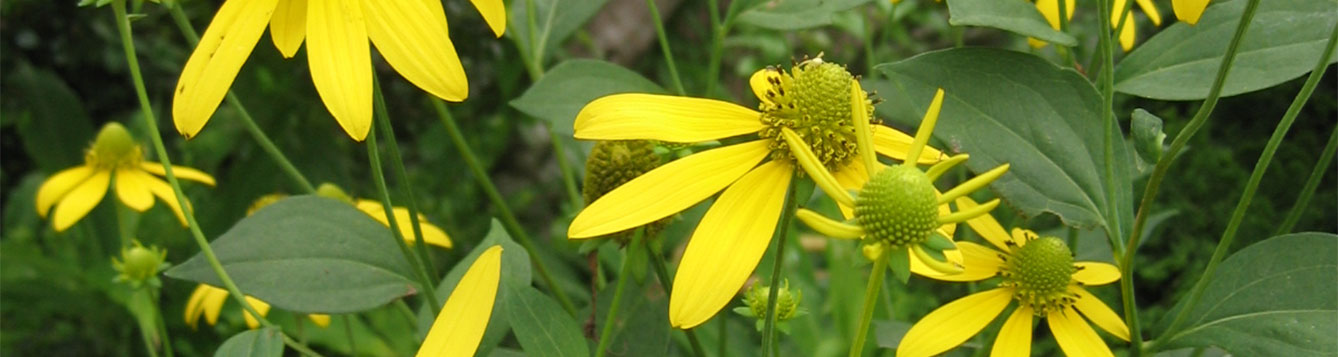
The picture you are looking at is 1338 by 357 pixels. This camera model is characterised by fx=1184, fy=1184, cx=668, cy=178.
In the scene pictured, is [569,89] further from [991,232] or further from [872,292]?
[872,292]

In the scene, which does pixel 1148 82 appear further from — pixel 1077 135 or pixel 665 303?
pixel 665 303

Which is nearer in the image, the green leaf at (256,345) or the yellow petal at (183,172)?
the green leaf at (256,345)

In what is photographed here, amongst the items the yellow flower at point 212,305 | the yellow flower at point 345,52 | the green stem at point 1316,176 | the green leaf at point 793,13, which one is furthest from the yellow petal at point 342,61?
the green stem at point 1316,176

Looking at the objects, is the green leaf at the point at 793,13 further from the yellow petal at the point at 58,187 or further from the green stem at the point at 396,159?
the yellow petal at the point at 58,187

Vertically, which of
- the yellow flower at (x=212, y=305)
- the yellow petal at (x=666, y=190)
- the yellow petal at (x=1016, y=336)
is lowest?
the yellow flower at (x=212, y=305)

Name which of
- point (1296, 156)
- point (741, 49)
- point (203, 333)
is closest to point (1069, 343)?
point (1296, 156)

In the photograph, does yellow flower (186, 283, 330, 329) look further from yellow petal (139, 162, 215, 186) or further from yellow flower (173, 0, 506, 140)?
yellow flower (173, 0, 506, 140)

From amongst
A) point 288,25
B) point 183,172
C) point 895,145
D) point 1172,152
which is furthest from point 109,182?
point 1172,152
